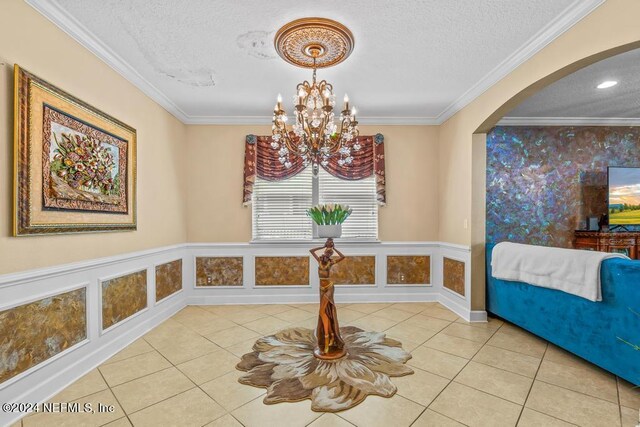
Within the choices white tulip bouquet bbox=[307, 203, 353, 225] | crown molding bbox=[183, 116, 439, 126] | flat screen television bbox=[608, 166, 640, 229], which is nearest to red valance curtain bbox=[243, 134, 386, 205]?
crown molding bbox=[183, 116, 439, 126]

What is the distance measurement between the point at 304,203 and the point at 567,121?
14.2 feet

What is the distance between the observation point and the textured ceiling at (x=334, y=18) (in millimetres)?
2129

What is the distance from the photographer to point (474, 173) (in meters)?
3.68

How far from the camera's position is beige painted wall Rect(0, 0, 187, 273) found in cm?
190

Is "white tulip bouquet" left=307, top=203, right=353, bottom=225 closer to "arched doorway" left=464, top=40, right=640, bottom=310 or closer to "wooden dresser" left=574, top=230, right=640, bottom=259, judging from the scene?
"arched doorway" left=464, top=40, right=640, bottom=310

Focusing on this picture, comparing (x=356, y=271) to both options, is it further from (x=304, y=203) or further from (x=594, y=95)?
(x=594, y=95)

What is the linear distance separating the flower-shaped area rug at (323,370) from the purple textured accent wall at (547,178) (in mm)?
2955

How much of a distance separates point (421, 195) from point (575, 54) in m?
2.56

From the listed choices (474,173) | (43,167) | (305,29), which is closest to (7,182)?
(43,167)

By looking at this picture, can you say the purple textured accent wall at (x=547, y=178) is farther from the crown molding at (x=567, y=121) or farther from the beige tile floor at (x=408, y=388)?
the beige tile floor at (x=408, y=388)

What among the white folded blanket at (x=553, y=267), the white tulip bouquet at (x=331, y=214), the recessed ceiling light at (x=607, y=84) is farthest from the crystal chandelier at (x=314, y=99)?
the recessed ceiling light at (x=607, y=84)

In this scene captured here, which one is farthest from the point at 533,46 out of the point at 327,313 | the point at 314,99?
the point at 327,313

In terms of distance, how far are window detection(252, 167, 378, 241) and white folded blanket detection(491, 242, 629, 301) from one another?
5.81ft

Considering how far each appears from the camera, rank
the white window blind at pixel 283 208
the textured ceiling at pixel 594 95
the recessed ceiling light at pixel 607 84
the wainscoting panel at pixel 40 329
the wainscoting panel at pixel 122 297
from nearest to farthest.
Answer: the wainscoting panel at pixel 40 329 → the wainscoting panel at pixel 122 297 → the textured ceiling at pixel 594 95 → the recessed ceiling light at pixel 607 84 → the white window blind at pixel 283 208
